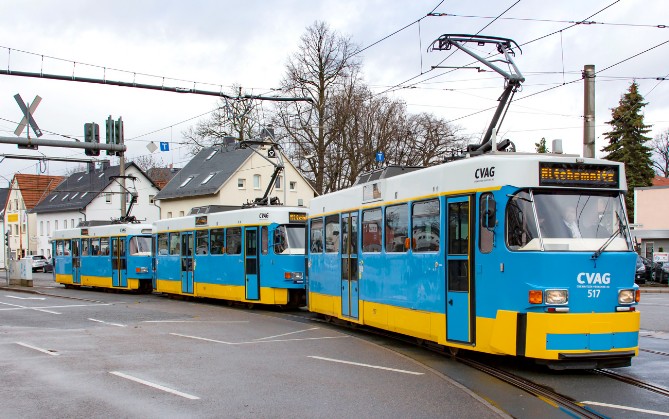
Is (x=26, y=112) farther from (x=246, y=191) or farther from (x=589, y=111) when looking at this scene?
(x=246, y=191)

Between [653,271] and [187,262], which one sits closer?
[187,262]

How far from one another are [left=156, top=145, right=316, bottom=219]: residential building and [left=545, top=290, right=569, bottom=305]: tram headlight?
154 ft

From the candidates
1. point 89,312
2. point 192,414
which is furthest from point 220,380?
point 89,312

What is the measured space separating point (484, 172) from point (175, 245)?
18837 millimetres

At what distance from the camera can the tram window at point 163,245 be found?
2853cm

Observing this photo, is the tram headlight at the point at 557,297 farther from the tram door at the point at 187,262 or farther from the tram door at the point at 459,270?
the tram door at the point at 187,262

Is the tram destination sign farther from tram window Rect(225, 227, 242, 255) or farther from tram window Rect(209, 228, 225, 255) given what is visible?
tram window Rect(209, 228, 225, 255)

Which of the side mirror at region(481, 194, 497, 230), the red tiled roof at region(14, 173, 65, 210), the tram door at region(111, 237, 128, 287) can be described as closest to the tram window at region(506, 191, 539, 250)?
the side mirror at region(481, 194, 497, 230)

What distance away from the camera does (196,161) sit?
211ft

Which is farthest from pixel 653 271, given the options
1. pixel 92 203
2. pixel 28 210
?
pixel 28 210

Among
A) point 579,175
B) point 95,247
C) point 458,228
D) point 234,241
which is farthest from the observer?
point 95,247

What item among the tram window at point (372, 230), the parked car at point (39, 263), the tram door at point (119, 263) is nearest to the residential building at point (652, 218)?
the tram door at point (119, 263)

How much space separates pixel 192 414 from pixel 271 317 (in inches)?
456

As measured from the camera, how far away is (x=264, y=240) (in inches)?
848
